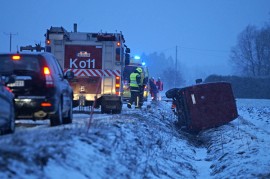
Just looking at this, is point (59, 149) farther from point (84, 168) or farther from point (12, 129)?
point (12, 129)

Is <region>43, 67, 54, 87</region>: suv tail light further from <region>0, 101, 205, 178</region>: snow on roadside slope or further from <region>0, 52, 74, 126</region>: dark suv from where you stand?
<region>0, 101, 205, 178</region>: snow on roadside slope

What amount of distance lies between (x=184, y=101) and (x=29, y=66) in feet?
25.5

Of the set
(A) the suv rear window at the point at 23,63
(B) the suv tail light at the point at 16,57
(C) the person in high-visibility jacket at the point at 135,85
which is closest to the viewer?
(A) the suv rear window at the point at 23,63

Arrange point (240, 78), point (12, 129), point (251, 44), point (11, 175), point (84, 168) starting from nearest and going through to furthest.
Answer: point (11, 175) < point (84, 168) < point (12, 129) < point (240, 78) < point (251, 44)

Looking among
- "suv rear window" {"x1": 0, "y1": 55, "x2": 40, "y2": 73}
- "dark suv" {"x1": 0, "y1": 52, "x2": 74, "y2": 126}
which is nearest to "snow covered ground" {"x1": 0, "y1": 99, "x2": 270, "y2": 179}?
"dark suv" {"x1": 0, "y1": 52, "x2": 74, "y2": 126}

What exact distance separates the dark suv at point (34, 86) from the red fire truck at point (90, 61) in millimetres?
7384

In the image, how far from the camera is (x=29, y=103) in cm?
1126

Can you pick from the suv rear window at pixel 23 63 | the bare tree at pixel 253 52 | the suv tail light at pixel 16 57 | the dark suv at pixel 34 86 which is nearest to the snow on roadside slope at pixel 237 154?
the dark suv at pixel 34 86

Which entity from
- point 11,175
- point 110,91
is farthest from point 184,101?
point 11,175

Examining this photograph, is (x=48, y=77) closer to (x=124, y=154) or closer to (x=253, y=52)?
(x=124, y=154)

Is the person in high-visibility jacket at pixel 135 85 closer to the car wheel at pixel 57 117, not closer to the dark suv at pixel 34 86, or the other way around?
the car wheel at pixel 57 117

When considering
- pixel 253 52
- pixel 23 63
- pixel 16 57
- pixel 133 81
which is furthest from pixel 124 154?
pixel 253 52

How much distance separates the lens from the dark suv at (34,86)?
1127 centimetres

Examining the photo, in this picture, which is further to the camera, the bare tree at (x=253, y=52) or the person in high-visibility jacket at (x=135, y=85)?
the bare tree at (x=253, y=52)
